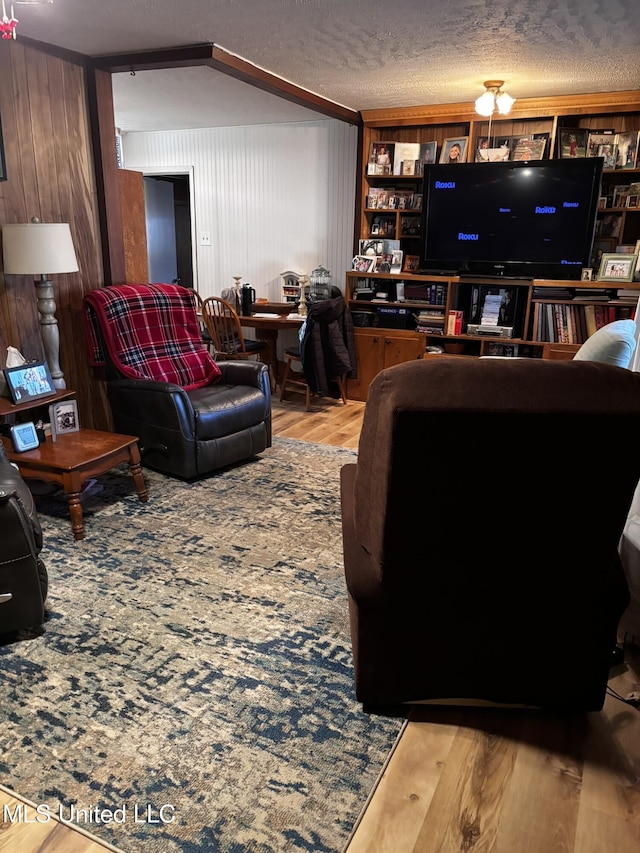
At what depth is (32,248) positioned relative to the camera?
10.0 feet

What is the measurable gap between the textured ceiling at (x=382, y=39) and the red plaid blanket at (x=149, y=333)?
4.33 feet

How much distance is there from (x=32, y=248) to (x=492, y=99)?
9.72 ft

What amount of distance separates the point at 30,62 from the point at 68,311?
4.28 feet

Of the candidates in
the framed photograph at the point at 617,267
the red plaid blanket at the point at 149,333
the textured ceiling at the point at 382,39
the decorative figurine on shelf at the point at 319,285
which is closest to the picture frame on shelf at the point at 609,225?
the framed photograph at the point at 617,267

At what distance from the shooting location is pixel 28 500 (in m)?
2.18

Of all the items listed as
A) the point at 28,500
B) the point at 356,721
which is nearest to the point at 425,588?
the point at 356,721

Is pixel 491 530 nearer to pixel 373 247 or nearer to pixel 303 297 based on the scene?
pixel 373 247

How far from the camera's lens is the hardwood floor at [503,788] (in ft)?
4.69

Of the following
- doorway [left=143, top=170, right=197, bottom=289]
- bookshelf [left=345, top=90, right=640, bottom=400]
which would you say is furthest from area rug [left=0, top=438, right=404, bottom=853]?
doorway [left=143, top=170, right=197, bottom=289]

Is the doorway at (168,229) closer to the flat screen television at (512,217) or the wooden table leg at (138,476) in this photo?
the flat screen television at (512,217)

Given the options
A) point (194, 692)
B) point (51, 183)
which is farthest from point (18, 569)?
point (51, 183)

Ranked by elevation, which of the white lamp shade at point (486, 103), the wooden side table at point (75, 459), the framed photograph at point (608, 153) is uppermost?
the white lamp shade at point (486, 103)

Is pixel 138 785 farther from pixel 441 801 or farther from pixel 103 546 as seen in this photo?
pixel 103 546

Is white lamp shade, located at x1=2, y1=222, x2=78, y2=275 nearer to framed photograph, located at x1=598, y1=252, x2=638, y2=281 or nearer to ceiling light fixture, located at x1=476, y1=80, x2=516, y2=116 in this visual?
ceiling light fixture, located at x1=476, y1=80, x2=516, y2=116
